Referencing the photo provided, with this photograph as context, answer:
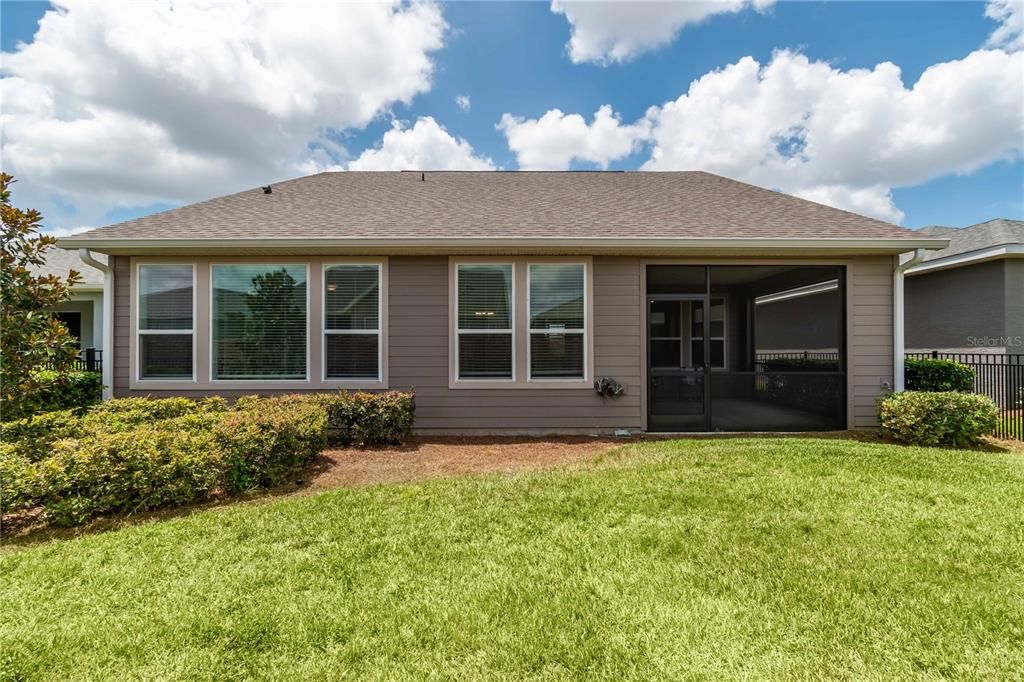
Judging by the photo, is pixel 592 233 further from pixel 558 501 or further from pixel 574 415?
pixel 558 501

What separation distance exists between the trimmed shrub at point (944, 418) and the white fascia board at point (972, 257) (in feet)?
14.5

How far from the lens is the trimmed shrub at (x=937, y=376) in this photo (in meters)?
6.70

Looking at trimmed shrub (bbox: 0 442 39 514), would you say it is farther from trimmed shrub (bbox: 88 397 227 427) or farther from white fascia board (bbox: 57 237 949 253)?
white fascia board (bbox: 57 237 949 253)

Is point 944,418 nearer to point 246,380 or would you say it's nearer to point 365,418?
point 365,418

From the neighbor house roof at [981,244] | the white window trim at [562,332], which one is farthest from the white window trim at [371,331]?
the neighbor house roof at [981,244]

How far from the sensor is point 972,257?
10.5m

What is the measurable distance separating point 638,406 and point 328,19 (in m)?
8.58

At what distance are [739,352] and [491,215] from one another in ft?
25.3

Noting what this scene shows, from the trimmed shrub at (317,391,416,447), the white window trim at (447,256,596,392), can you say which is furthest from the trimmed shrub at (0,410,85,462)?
the white window trim at (447,256,596,392)

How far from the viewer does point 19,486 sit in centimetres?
336

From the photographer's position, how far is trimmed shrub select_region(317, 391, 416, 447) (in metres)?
5.98

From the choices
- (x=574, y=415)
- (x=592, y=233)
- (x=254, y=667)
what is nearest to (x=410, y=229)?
(x=592, y=233)

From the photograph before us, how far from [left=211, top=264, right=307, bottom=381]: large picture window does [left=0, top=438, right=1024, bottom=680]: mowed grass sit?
134 inches

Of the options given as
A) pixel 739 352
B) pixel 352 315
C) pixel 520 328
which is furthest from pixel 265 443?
pixel 739 352
